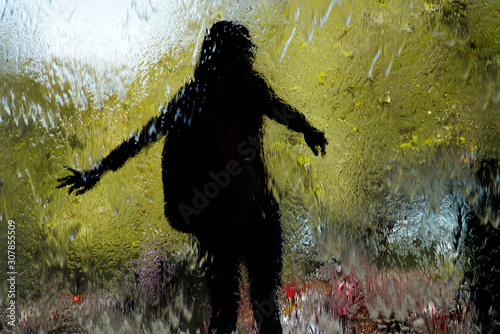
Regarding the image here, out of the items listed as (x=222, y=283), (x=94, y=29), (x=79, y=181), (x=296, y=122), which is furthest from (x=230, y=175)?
(x=94, y=29)

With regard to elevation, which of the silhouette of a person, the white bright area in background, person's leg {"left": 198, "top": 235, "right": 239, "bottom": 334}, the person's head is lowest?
person's leg {"left": 198, "top": 235, "right": 239, "bottom": 334}

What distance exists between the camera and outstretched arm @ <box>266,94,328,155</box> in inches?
62.2

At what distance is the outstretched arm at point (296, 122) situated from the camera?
5.18 ft

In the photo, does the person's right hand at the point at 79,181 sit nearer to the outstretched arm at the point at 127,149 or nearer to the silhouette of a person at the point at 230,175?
the outstretched arm at the point at 127,149

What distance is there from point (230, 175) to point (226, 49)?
1.94 ft

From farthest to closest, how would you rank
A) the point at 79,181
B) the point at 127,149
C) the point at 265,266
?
the point at 79,181, the point at 127,149, the point at 265,266

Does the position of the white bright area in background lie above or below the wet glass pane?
above

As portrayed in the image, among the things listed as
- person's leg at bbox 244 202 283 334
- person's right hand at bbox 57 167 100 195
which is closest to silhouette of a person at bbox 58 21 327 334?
person's leg at bbox 244 202 283 334

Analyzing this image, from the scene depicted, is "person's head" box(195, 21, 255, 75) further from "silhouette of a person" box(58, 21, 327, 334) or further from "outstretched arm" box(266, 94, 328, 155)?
"outstretched arm" box(266, 94, 328, 155)

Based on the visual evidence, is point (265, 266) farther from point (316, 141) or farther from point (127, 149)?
point (127, 149)

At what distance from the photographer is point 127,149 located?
5.62 feet

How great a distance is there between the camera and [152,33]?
181cm

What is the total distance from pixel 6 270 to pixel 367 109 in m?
2.29

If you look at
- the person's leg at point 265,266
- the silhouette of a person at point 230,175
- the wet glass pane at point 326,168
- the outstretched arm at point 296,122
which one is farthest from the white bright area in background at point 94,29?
the person's leg at point 265,266
